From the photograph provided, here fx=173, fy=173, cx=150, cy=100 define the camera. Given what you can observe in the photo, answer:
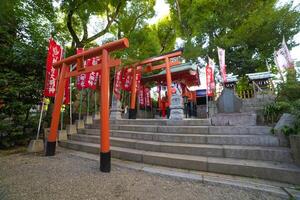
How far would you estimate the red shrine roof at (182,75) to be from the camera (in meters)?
11.5

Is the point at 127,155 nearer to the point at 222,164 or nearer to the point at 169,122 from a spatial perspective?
the point at 169,122

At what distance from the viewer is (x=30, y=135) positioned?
785 centimetres

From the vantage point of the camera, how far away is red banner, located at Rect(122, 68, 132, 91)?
32.3 feet

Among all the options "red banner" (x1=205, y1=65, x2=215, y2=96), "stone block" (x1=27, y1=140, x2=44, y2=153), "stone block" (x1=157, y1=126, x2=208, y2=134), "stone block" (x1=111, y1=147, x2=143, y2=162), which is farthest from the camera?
"red banner" (x1=205, y1=65, x2=215, y2=96)

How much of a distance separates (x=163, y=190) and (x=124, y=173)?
124 cm

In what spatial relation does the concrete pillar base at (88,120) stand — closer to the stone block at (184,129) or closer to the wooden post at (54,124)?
the wooden post at (54,124)

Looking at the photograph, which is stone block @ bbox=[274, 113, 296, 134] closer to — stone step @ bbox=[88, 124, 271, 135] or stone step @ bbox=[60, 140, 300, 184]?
stone step @ bbox=[88, 124, 271, 135]

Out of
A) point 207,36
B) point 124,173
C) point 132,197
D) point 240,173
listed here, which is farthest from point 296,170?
point 207,36

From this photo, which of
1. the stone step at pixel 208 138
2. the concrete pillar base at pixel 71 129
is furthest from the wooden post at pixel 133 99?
the stone step at pixel 208 138

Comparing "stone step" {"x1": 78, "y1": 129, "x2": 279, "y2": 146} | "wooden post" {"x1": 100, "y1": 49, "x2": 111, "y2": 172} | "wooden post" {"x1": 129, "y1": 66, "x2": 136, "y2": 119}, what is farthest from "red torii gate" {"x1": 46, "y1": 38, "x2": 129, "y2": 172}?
"wooden post" {"x1": 129, "y1": 66, "x2": 136, "y2": 119}

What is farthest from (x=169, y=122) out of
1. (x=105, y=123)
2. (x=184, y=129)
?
(x=105, y=123)

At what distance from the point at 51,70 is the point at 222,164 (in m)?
6.91

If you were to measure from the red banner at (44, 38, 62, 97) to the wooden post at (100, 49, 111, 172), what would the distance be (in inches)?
126

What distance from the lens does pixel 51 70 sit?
6969 millimetres
